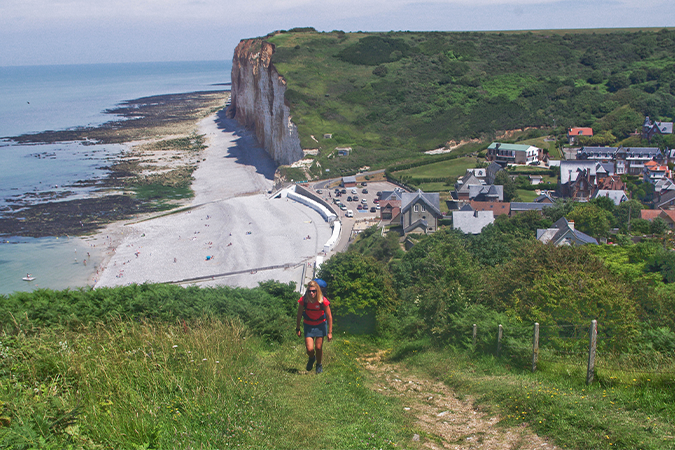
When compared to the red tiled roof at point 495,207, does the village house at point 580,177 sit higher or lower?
higher

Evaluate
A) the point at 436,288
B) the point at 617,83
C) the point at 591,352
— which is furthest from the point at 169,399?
the point at 617,83

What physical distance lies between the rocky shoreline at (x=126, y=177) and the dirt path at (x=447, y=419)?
41271 mm

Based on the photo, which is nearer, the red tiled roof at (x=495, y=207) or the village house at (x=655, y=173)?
the red tiled roof at (x=495, y=207)

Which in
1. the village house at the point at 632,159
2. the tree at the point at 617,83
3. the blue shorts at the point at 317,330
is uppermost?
the tree at the point at 617,83

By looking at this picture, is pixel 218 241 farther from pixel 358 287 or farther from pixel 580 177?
pixel 580 177

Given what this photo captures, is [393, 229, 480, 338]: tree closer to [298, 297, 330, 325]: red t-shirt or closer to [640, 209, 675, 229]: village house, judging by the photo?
[298, 297, 330, 325]: red t-shirt

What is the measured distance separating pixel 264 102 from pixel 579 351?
81099 mm

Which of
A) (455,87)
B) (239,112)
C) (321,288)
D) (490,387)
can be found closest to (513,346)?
(490,387)

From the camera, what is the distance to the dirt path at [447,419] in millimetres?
5836

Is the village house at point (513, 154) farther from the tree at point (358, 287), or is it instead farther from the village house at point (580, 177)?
the tree at point (358, 287)

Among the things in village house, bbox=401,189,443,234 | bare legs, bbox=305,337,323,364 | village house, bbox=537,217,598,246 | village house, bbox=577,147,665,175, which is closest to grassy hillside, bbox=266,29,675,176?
village house, bbox=577,147,665,175

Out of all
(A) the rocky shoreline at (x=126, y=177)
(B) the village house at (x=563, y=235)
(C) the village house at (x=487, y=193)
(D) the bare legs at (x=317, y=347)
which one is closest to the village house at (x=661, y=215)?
(B) the village house at (x=563, y=235)

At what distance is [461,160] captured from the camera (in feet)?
214

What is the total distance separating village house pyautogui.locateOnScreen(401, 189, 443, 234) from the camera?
38.9 m
